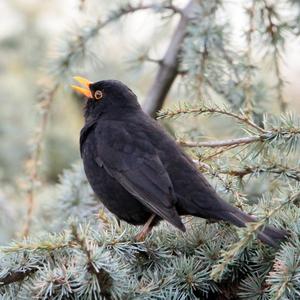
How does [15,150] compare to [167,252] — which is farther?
[15,150]

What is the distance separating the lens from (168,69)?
4.65m

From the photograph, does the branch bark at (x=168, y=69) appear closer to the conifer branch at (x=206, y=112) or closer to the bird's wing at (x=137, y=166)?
the bird's wing at (x=137, y=166)

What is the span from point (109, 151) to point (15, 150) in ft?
7.39

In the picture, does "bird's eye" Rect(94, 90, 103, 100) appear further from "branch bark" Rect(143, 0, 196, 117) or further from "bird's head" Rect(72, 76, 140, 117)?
"branch bark" Rect(143, 0, 196, 117)

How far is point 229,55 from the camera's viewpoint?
4273 mm

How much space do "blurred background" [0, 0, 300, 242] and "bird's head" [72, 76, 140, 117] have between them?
146 mm

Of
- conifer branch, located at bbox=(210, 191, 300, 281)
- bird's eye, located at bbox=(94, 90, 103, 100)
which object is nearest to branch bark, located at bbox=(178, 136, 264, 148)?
conifer branch, located at bbox=(210, 191, 300, 281)

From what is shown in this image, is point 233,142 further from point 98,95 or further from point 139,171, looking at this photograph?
point 98,95

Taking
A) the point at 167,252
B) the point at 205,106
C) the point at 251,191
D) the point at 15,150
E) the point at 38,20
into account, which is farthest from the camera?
the point at 38,20

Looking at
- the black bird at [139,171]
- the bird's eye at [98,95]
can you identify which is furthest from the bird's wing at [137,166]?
the bird's eye at [98,95]

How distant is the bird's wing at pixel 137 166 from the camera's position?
11.3 ft

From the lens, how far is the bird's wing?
346 centimetres

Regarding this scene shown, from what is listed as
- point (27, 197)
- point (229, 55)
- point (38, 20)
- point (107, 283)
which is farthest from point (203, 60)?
point (38, 20)

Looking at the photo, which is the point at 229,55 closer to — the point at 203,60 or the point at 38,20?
the point at 203,60
